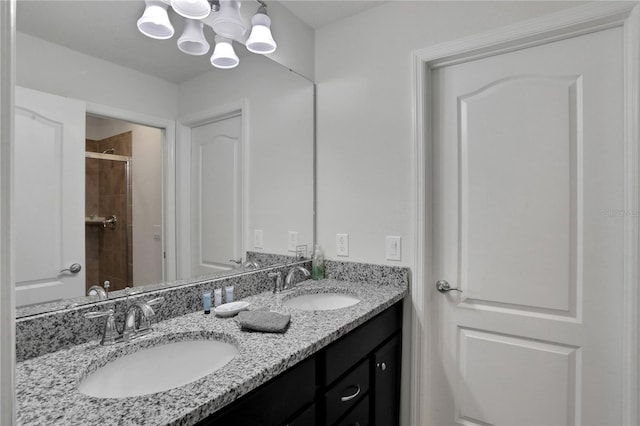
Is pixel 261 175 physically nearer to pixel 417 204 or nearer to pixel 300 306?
pixel 300 306

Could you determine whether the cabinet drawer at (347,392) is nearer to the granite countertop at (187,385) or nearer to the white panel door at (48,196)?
the granite countertop at (187,385)

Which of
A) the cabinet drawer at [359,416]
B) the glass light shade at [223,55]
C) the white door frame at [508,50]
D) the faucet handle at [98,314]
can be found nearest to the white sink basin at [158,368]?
the faucet handle at [98,314]

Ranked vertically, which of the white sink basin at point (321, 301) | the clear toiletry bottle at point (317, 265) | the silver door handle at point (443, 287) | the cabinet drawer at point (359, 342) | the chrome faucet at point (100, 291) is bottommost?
the cabinet drawer at point (359, 342)

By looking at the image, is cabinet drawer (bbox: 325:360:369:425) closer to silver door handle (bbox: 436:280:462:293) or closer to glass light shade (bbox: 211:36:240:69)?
silver door handle (bbox: 436:280:462:293)

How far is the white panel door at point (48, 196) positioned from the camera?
0.91 meters

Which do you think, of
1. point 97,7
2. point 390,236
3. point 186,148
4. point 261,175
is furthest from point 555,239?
point 97,7

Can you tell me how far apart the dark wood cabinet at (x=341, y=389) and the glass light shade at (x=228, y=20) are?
1.39m

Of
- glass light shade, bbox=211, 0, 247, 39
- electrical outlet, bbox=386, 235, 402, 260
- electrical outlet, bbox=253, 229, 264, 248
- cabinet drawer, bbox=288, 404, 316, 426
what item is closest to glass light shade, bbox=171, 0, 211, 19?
glass light shade, bbox=211, 0, 247, 39

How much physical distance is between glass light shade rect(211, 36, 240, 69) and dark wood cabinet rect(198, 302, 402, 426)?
1272 mm

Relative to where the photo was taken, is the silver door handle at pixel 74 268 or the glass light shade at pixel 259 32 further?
the glass light shade at pixel 259 32

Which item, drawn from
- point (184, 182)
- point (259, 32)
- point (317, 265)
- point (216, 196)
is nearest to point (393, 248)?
point (317, 265)

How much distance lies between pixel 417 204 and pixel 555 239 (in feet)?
1.94

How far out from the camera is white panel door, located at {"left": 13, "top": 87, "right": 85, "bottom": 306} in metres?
0.91

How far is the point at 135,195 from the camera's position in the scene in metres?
1.17
